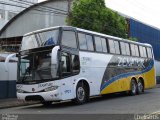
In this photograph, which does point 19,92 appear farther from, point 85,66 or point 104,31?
point 104,31

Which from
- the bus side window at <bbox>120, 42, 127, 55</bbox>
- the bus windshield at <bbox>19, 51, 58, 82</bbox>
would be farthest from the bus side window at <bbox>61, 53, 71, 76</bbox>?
the bus side window at <bbox>120, 42, 127, 55</bbox>

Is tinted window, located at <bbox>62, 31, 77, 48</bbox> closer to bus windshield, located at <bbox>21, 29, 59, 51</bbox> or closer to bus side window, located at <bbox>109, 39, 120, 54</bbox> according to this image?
bus windshield, located at <bbox>21, 29, 59, 51</bbox>

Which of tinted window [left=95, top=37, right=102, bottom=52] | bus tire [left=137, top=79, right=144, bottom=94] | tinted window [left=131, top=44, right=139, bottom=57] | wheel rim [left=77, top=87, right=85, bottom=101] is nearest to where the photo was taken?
wheel rim [left=77, top=87, right=85, bottom=101]

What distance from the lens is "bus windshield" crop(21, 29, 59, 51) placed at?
16.2m

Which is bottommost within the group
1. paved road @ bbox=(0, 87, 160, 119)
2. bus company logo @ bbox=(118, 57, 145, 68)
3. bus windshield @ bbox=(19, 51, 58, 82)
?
paved road @ bbox=(0, 87, 160, 119)

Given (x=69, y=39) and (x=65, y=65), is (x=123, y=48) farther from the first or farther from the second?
(x=65, y=65)

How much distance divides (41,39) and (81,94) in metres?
3.18

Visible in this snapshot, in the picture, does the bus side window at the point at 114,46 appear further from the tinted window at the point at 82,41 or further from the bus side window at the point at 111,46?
the tinted window at the point at 82,41

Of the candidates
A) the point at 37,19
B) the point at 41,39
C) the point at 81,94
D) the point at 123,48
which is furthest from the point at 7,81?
the point at 37,19

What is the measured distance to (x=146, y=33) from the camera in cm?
4962

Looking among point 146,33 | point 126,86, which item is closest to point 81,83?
point 126,86

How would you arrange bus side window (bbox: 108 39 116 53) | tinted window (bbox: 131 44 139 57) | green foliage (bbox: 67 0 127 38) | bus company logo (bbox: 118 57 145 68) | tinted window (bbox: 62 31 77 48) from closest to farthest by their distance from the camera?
1. tinted window (bbox: 62 31 77 48)
2. bus side window (bbox: 108 39 116 53)
3. bus company logo (bbox: 118 57 145 68)
4. tinted window (bbox: 131 44 139 57)
5. green foliage (bbox: 67 0 127 38)

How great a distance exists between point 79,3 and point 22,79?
52.8 feet

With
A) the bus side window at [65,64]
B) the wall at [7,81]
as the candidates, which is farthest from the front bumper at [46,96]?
the wall at [7,81]
